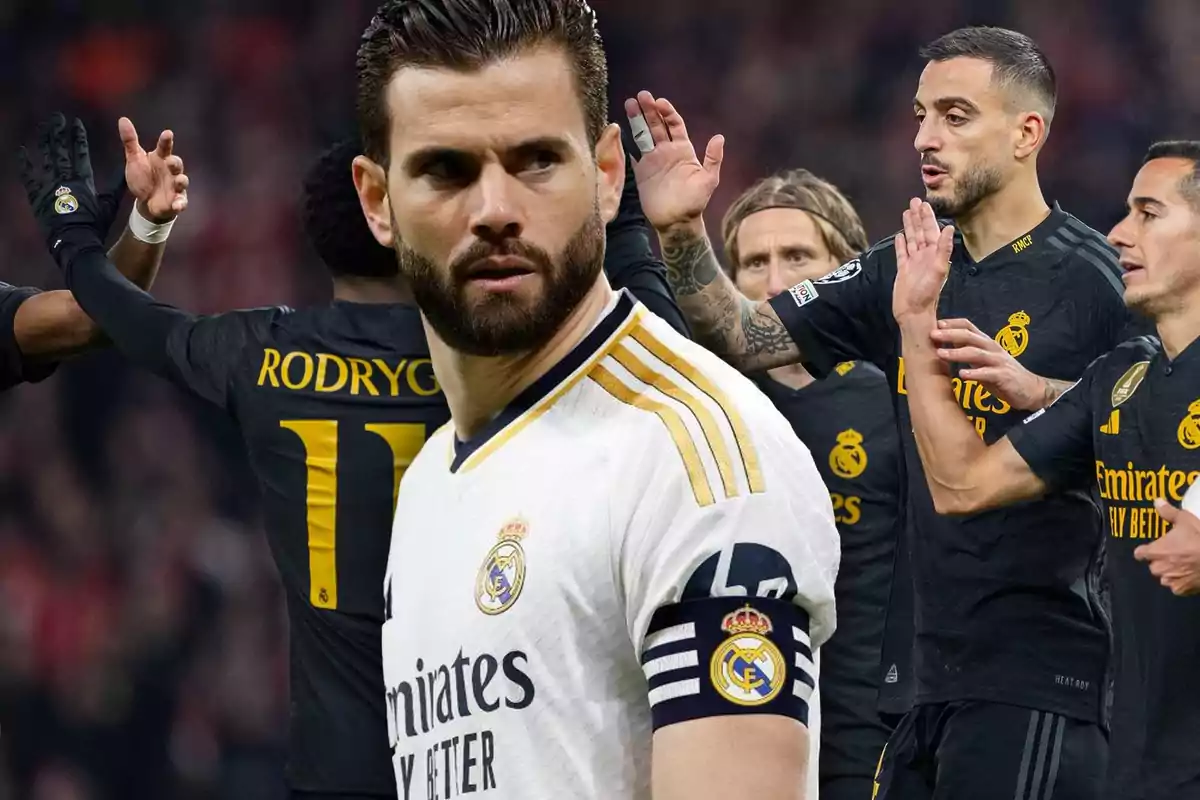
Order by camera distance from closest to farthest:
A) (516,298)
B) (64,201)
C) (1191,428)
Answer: (516,298), (1191,428), (64,201)

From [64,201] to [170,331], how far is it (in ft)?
1.99

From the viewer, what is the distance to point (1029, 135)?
15.5ft

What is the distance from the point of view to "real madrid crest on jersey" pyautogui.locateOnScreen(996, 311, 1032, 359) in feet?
14.7

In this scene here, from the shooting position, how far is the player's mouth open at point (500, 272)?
197cm

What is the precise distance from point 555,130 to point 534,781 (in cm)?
67

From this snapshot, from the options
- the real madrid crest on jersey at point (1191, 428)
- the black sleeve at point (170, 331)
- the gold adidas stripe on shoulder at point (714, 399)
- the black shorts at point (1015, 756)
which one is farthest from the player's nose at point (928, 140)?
the gold adidas stripe on shoulder at point (714, 399)

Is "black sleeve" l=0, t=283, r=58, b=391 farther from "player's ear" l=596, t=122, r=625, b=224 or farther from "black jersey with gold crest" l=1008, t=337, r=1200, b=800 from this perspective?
"player's ear" l=596, t=122, r=625, b=224

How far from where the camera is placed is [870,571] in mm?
4961

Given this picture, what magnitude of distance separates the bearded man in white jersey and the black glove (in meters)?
1.98

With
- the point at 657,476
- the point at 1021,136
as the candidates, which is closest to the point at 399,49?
the point at 657,476

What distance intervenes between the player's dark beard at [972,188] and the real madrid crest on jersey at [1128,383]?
0.71m

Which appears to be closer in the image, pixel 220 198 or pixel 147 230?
pixel 147 230

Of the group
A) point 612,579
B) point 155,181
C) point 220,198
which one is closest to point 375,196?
point 612,579

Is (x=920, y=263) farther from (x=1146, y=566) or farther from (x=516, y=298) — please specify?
(x=516, y=298)
